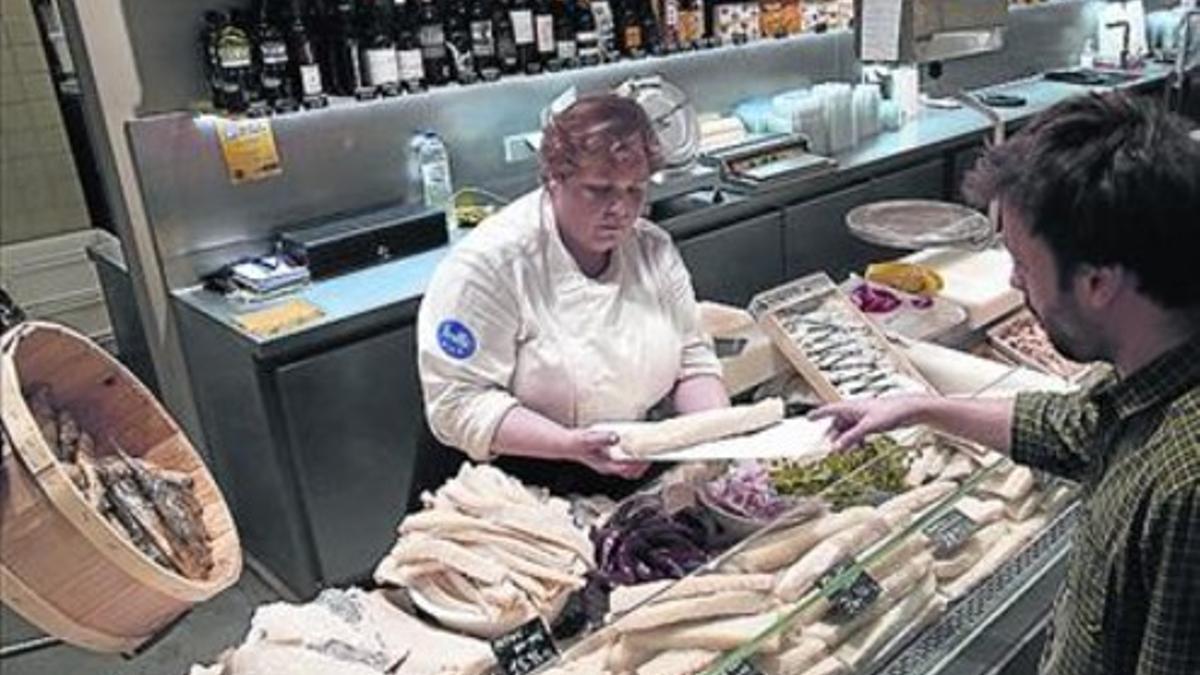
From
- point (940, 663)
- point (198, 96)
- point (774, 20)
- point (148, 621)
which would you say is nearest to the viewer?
point (148, 621)

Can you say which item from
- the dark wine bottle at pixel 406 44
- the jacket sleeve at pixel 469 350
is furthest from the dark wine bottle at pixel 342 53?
the jacket sleeve at pixel 469 350

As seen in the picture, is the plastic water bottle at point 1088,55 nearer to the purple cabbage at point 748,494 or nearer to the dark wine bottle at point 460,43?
the dark wine bottle at point 460,43

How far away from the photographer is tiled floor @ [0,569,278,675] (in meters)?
2.70

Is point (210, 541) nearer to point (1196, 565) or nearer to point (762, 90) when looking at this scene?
point (1196, 565)

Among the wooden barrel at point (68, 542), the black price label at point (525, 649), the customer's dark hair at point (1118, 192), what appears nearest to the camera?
the wooden barrel at point (68, 542)

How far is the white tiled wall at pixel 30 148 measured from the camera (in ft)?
14.5

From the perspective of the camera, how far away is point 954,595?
4.61ft

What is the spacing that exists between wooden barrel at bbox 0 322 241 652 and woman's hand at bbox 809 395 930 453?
842mm

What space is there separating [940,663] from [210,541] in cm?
95

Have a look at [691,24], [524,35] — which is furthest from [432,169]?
[691,24]

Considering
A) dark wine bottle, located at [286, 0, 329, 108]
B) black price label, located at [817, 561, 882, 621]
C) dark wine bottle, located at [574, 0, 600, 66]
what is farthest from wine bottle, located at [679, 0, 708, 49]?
black price label, located at [817, 561, 882, 621]

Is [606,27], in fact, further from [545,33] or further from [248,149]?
[248,149]

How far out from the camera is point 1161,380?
0.97 meters

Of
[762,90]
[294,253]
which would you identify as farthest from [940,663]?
[762,90]
